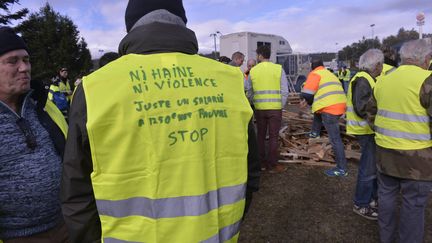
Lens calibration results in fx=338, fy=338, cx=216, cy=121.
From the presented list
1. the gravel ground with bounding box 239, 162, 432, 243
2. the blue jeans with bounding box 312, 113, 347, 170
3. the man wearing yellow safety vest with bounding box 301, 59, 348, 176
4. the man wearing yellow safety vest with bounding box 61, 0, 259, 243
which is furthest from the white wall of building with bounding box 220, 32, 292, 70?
the man wearing yellow safety vest with bounding box 61, 0, 259, 243

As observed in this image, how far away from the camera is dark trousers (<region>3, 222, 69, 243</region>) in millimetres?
2119

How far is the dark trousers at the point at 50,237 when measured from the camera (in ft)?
6.95

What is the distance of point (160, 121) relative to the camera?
1.44m

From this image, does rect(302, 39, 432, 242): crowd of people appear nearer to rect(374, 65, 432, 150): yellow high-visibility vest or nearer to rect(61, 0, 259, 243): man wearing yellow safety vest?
rect(374, 65, 432, 150): yellow high-visibility vest

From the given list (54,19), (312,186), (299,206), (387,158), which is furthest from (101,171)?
(54,19)

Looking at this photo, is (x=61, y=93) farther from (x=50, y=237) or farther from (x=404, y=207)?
(x=404, y=207)

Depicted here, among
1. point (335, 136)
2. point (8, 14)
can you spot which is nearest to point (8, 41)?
point (335, 136)

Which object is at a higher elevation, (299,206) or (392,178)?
(392,178)

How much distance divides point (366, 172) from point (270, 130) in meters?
2.23

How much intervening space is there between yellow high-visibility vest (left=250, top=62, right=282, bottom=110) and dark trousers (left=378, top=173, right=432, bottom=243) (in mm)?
2868

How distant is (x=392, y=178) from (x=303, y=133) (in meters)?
5.08

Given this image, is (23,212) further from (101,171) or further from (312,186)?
(312,186)

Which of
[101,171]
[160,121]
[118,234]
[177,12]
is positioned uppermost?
[177,12]

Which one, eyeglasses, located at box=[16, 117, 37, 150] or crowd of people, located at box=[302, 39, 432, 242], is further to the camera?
crowd of people, located at box=[302, 39, 432, 242]
